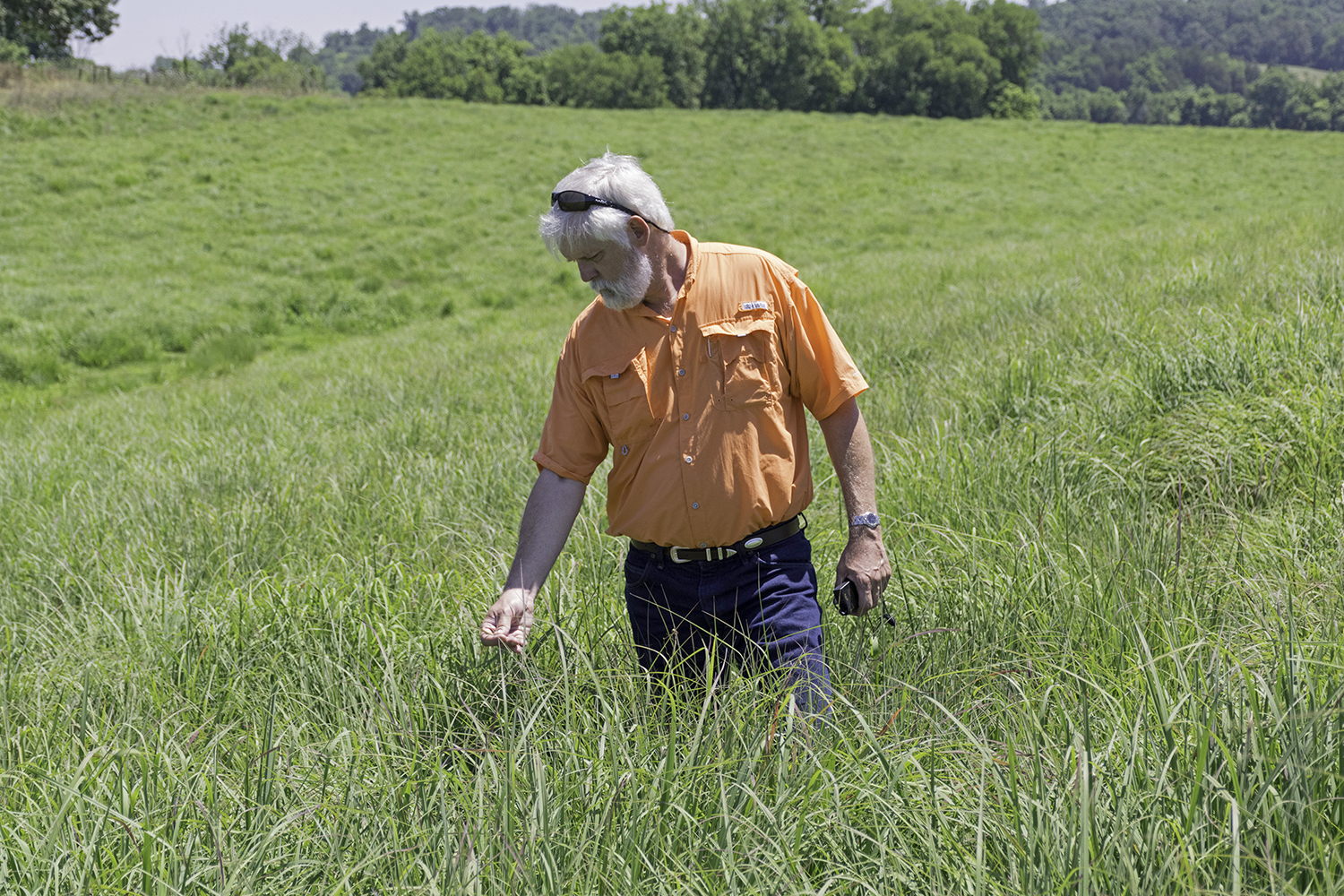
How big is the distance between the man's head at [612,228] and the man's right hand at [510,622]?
0.84 metres

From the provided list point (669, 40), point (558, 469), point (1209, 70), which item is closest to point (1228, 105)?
point (1209, 70)

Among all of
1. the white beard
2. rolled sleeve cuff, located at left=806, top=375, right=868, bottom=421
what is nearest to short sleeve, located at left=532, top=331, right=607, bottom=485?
the white beard

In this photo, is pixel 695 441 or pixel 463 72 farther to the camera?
pixel 463 72

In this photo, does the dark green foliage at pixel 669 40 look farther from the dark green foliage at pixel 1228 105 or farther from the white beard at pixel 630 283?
the white beard at pixel 630 283

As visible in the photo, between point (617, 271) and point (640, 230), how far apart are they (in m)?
0.13

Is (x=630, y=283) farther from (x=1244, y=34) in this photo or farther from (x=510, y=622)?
(x=1244, y=34)

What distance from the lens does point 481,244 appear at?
18672 millimetres

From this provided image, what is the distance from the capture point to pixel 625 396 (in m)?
2.55

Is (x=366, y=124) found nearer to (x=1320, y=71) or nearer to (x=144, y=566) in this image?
(x=144, y=566)

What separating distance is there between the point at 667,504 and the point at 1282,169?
29096 millimetres

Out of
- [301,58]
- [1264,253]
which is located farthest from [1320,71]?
[1264,253]

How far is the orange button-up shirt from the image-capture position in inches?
98.8

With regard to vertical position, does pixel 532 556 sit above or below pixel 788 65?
below

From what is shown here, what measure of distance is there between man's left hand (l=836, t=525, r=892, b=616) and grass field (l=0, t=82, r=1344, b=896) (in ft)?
0.36
